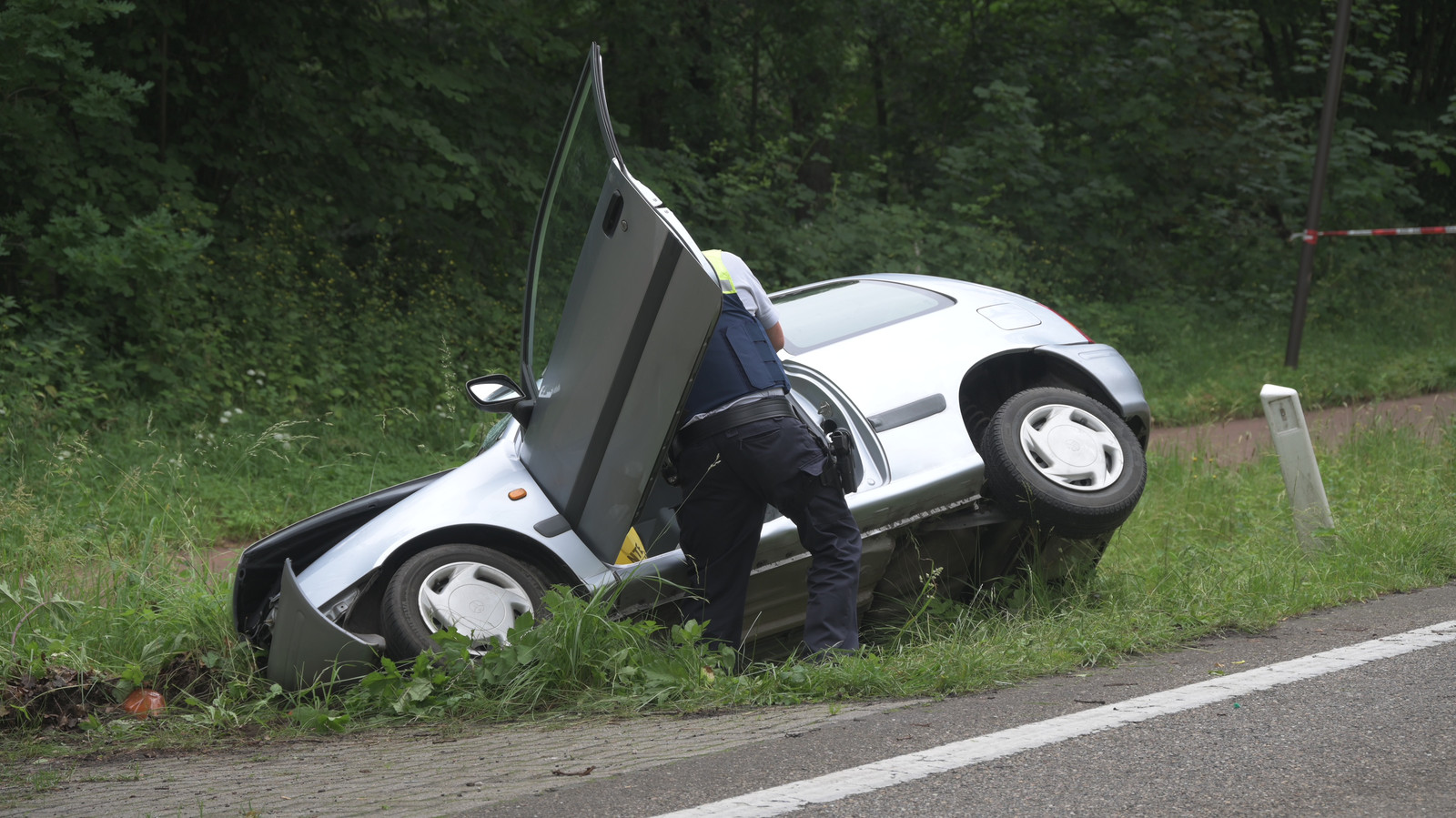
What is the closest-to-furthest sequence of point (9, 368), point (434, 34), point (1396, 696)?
1. point (1396, 696)
2. point (9, 368)
3. point (434, 34)

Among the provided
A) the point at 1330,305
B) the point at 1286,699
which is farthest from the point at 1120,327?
the point at 1286,699

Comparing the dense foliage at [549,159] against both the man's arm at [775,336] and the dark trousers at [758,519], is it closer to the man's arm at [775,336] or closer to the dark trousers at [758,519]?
the man's arm at [775,336]

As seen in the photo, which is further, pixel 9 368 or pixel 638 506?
pixel 9 368

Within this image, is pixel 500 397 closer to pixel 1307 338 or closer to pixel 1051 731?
pixel 1051 731

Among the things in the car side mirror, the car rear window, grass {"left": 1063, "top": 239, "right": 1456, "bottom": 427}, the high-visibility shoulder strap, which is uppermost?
the high-visibility shoulder strap

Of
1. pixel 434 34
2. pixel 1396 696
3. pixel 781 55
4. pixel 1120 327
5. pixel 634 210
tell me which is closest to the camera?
pixel 1396 696

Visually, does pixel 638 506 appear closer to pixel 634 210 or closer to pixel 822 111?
pixel 634 210

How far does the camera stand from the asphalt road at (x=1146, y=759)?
2.31m

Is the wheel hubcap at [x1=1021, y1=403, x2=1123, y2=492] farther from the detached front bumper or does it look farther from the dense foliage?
the dense foliage

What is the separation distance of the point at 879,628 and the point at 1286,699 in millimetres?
1480

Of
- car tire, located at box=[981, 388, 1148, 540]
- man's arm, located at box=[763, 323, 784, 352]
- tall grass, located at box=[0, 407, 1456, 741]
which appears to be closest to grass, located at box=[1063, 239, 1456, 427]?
tall grass, located at box=[0, 407, 1456, 741]

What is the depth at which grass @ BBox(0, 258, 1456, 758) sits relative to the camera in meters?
3.36

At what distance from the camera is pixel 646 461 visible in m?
3.36

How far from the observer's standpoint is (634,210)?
3309 millimetres
